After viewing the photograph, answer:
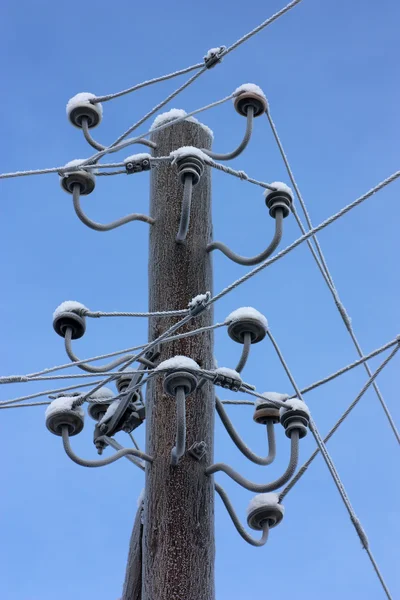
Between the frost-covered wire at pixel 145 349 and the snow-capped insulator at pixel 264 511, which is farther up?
the frost-covered wire at pixel 145 349

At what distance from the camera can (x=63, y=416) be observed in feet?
15.9

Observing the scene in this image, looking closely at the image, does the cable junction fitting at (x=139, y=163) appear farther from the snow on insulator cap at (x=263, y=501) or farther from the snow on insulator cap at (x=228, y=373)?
the snow on insulator cap at (x=263, y=501)

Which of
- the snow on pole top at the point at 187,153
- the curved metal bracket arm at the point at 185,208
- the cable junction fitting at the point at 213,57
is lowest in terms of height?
the curved metal bracket arm at the point at 185,208

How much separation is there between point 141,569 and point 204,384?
2.78 ft

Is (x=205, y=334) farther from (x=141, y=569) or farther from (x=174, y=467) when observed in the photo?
(x=141, y=569)

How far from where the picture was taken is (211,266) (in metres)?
5.55

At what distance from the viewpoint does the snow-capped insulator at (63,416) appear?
15.8 feet

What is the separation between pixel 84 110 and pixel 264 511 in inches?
94.8

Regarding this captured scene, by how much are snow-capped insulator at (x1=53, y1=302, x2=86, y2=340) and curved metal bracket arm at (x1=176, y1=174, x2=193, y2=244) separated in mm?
613

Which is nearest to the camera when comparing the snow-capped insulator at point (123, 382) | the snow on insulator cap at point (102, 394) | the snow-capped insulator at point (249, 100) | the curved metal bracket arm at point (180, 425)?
the curved metal bracket arm at point (180, 425)

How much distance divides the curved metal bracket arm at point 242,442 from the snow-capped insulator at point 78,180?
4.38ft

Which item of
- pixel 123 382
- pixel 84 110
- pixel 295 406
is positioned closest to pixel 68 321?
pixel 123 382

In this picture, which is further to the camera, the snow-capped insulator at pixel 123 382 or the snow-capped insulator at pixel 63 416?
the snow-capped insulator at pixel 123 382

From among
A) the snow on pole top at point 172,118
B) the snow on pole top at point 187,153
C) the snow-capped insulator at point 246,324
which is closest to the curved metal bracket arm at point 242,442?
the snow-capped insulator at point 246,324
